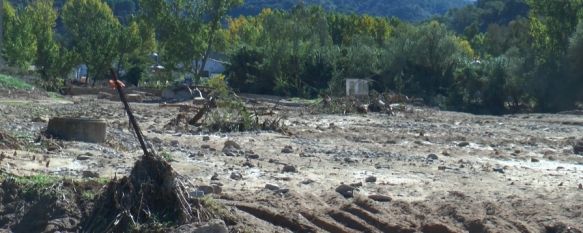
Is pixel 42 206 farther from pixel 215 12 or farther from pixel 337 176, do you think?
pixel 215 12

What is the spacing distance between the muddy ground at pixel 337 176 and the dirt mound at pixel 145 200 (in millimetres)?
315

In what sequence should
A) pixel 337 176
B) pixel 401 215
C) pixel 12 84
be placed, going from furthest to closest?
1. pixel 12 84
2. pixel 337 176
3. pixel 401 215

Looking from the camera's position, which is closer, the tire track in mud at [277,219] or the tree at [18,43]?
the tire track in mud at [277,219]

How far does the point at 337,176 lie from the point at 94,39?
4913 centimetres

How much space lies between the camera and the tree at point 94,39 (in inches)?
2440

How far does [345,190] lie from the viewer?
12781 mm

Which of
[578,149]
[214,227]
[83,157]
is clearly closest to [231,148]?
[83,157]

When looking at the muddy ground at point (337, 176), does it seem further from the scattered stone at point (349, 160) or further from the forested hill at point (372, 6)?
the forested hill at point (372, 6)

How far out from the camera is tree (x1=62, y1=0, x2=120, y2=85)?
203ft

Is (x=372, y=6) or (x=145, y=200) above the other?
(x=372, y=6)

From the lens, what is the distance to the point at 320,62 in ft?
193

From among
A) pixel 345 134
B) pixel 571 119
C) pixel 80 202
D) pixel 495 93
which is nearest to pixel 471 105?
pixel 495 93

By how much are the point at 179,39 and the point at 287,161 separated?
47.1m

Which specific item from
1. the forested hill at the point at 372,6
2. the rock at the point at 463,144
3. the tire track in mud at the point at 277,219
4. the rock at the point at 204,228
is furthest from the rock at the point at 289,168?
the forested hill at the point at 372,6
